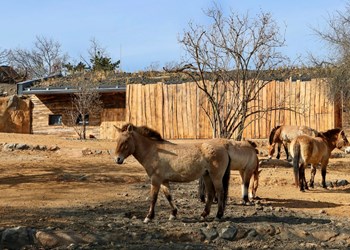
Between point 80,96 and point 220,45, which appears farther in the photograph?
point 80,96

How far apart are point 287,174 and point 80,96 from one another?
1635 cm

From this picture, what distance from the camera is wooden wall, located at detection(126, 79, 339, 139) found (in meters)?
26.5

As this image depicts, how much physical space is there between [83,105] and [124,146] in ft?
71.0

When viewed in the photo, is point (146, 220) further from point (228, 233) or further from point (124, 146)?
point (228, 233)

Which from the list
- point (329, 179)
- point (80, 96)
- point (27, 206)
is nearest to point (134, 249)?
point (27, 206)

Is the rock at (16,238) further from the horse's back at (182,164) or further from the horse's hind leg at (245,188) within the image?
the horse's hind leg at (245,188)

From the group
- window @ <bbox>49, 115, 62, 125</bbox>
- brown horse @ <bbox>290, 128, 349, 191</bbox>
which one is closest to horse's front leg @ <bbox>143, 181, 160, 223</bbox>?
brown horse @ <bbox>290, 128, 349, 191</bbox>

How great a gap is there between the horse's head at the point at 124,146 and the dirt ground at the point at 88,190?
124cm

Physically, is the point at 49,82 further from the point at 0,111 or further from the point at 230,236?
the point at 230,236

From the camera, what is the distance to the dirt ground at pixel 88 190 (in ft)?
33.3

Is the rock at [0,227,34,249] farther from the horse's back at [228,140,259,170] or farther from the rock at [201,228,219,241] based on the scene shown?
the horse's back at [228,140,259,170]

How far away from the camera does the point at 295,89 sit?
88.7ft

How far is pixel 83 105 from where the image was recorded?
30.4 meters

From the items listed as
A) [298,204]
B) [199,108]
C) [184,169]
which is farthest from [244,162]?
[199,108]
